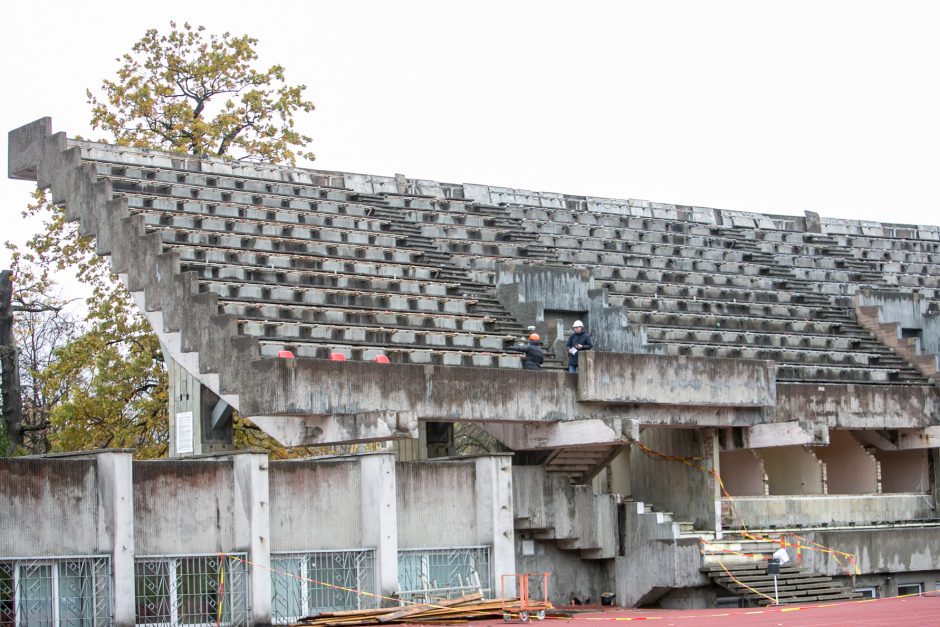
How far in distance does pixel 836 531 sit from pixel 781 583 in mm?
3184

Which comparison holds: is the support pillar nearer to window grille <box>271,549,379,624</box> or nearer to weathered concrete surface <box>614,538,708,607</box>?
window grille <box>271,549,379,624</box>

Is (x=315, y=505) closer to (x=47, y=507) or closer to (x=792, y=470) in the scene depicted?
(x=47, y=507)

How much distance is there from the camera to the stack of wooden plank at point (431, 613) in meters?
23.5

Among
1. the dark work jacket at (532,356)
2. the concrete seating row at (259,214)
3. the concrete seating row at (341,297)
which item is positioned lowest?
the dark work jacket at (532,356)

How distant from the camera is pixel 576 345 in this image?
3016 centimetres

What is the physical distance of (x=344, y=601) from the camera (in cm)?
2492

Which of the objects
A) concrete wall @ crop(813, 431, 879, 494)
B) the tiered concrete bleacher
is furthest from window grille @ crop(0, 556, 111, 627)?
concrete wall @ crop(813, 431, 879, 494)

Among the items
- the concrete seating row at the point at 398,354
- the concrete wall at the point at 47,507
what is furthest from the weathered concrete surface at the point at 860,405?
the concrete wall at the point at 47,507

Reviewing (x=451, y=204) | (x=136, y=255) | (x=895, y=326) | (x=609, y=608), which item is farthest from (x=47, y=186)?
(x=895, y=326)

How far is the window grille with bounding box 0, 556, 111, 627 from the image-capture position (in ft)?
69.8

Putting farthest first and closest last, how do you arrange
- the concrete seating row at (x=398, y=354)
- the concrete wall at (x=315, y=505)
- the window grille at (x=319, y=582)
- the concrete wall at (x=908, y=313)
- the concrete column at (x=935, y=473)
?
the concrete wall at (x=908, y=313) < the concrete column at (x=935, y=473) < the concrete seating row at (x=398, y=354) < the concrete wall at (x=315, y=505) < the window grille at (x=319, y=582)

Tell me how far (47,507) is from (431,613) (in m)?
6.24

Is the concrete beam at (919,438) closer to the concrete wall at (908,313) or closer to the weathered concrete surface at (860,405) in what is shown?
the weathered concrete surface at (860,405)

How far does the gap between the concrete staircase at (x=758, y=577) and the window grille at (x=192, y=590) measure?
9.60 meters
